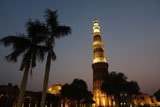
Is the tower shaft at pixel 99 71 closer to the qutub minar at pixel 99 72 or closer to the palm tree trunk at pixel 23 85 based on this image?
the qutub minar at pixel 99 72

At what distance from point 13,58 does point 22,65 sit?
3.42 feet

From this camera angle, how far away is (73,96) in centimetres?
6400

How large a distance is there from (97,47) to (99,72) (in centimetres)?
1729

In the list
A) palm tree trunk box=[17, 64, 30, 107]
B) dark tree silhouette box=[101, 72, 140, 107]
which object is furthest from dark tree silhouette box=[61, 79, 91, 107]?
palm tree trunk box=[17, 64, 30, 107]

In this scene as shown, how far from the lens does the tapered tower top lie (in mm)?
122312

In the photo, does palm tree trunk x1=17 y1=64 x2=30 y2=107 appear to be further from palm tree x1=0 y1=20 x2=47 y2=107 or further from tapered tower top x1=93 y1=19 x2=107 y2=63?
tapered tower top x1=93 y1=19 x2=107 y2=63

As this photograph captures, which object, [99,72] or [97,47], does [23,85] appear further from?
[97,47]

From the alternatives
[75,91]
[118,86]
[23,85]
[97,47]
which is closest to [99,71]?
[97,47]

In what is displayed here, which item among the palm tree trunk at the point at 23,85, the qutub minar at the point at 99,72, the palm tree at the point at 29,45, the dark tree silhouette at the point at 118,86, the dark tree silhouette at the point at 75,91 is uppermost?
the qutub minar at the point at 99,72

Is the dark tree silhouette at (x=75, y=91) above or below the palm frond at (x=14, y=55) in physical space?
above

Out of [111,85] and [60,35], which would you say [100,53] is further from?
[60,35]

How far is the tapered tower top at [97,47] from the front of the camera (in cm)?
12231

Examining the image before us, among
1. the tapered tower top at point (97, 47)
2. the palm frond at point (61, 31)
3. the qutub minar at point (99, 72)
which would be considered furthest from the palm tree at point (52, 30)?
the tapered tower top at point (97, 47)

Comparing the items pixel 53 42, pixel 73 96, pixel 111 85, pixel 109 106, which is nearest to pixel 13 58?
pixel 53 42
